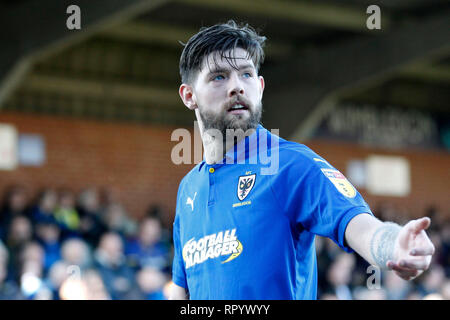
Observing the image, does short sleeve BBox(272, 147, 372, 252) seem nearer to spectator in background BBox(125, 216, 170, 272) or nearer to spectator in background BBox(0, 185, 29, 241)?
spectator in background BBox(0, 185, 29, 241)

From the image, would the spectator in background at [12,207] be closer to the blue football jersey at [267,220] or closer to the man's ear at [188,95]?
the man's ear at [188,95]

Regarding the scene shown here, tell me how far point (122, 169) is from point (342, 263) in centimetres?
526

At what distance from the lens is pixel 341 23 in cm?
1388

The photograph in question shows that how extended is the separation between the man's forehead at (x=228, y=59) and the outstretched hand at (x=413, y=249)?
1.24m

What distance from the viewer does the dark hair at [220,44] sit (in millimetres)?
3307

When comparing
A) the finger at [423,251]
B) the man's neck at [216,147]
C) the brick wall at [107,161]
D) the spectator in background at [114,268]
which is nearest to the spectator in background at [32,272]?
the spectator in background at [114,268]

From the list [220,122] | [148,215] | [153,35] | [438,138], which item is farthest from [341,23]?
[220,122]

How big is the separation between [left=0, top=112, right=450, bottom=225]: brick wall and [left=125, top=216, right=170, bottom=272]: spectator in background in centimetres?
264

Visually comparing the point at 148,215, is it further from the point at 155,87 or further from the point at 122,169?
the point at 155,87

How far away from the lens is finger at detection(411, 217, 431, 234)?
222 cm

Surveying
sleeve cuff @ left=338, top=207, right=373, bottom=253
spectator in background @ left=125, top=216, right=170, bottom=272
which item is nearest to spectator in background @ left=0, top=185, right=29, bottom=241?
spectator in background @ left=125, top=216, right=170, bottom=272

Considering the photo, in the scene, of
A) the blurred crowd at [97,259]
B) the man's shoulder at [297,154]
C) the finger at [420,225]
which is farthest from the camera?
the blurred crowd at [97,259]

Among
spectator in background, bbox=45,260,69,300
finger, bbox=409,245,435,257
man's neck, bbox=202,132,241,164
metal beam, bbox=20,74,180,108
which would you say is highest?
metal beam, bbox=20,74,180,108
